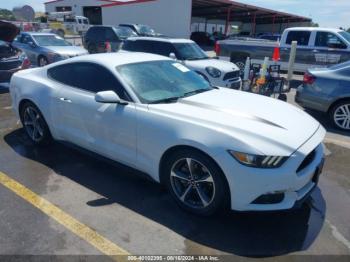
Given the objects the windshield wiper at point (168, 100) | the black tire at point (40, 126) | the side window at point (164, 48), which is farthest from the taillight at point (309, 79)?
the black tire at point (40, 126)

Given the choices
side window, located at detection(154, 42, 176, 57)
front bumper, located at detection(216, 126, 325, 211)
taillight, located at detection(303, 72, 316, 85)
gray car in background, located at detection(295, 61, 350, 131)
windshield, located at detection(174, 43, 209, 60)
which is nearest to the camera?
front bumper, located at detection(216, 126, 325, 211)

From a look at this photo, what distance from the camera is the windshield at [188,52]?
980 cm

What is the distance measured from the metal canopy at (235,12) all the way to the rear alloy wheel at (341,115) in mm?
27569

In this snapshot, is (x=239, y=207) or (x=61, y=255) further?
(x=239, y=207)

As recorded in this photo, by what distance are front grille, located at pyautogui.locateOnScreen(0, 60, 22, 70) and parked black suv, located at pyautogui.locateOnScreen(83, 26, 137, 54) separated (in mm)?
7379

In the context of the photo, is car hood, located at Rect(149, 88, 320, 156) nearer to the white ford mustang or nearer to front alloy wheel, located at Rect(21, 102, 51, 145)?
the white ford mustang

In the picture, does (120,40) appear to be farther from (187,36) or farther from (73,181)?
(187,36)

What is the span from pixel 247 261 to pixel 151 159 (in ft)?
4.57

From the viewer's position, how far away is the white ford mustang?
2.96 metres

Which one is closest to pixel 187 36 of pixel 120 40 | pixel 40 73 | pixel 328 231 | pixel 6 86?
pixel 120 40

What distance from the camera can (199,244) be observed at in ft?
9.89

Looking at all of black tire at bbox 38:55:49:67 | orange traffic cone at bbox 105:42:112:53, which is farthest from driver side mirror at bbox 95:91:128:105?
orange traffic cone at bbox 105:42:112:53

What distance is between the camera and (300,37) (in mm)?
12242

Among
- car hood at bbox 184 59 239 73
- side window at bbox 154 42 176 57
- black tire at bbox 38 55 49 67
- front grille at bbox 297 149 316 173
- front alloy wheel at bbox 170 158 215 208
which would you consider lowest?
black tire at bbox 38 55 49 67
